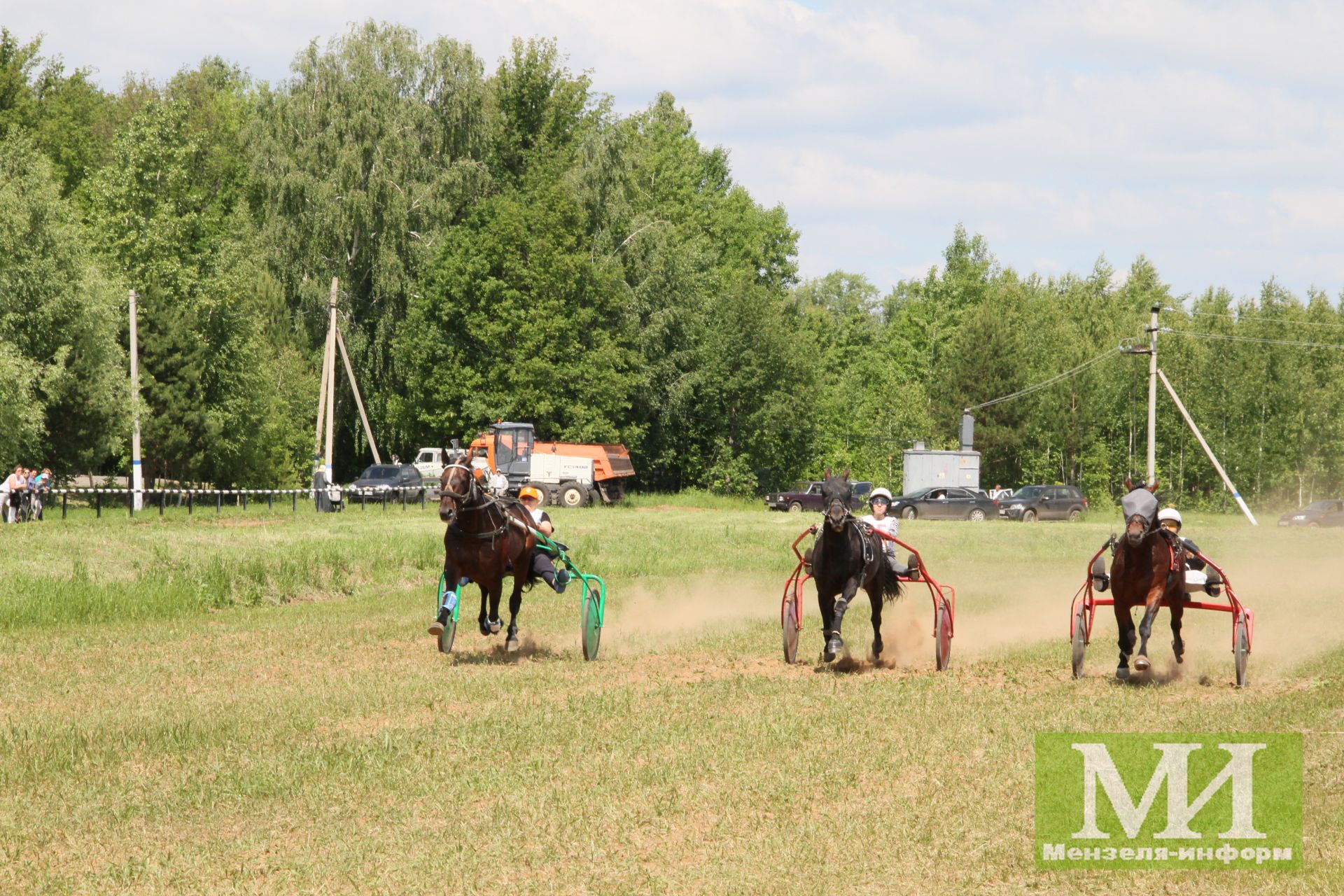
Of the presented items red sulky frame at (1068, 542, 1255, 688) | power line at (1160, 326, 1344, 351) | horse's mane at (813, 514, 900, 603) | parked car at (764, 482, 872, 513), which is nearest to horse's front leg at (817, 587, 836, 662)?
horse's mane at (813, 514, 900, 603)

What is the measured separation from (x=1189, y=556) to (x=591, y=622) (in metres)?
6.54

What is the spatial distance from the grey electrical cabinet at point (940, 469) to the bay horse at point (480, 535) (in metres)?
49.2

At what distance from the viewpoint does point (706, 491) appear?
69375 millimetres

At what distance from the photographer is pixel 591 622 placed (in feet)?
53.3

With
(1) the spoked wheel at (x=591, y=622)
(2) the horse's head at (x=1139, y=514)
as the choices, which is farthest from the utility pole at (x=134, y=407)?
(2) the horse's head at (x=1139, y=514)

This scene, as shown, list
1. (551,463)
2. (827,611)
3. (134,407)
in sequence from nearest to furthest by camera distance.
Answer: (827,611) → (134,407) → (551,463)

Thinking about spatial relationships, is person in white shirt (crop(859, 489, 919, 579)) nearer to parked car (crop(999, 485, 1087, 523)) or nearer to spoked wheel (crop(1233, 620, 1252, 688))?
spoked wheel (crop(1233, 620, 1252, 688))

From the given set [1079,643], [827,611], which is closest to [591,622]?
[827,611]

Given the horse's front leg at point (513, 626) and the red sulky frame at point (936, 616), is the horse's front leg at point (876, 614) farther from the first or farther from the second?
the horse's front leg at point (513, 626)

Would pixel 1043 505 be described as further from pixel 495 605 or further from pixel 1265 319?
pixel 495 605

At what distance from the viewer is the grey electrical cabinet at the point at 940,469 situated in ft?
209

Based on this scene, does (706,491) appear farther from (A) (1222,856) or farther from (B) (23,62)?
(A) (1222,856)

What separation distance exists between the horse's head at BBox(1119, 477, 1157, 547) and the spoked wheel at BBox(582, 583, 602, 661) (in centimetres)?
589

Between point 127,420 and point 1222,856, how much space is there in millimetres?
46007
